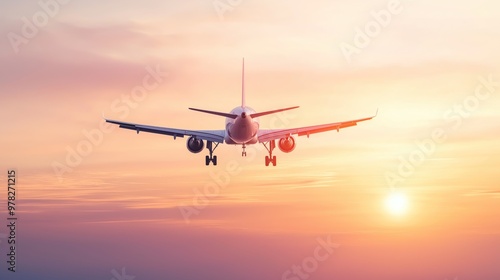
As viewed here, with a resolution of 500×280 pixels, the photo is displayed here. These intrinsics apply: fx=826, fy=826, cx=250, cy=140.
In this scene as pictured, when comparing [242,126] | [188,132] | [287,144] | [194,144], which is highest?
[188,132]

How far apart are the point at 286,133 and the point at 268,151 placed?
4.11m

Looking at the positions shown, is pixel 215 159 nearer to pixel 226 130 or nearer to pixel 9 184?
pixel 226 130

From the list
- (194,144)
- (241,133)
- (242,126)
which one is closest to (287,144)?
(194,144)

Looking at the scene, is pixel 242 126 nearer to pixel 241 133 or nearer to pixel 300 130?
pixel 241 133

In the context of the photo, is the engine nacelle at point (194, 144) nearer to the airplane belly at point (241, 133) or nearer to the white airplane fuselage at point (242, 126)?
the white airplane fuselage at point (242, 126)

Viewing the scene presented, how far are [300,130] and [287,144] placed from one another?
2.37 metres

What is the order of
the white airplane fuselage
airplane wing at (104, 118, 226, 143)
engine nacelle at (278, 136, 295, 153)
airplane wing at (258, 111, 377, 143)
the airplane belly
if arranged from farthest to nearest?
engine nacelle at (278, 136, 295, 153), airplane wing at (258, 111, 377, 143), airplane wing at (104, 118, 226, 143), the airplane belly, the white airplane fuselage

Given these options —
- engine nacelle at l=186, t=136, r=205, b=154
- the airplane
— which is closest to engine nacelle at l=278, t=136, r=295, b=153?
the airplane

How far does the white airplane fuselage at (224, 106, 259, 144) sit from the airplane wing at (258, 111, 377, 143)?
6.50 metres

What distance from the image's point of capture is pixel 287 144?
334 ft

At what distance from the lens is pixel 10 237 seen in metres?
83.6

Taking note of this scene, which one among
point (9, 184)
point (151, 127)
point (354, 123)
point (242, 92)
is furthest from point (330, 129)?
point (9, 184)

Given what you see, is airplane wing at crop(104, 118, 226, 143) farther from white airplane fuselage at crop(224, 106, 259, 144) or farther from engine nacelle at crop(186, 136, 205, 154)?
white airplane fuselage at crop(224, 106, 259, 144)

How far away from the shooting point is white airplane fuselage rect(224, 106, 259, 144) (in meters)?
89.4
